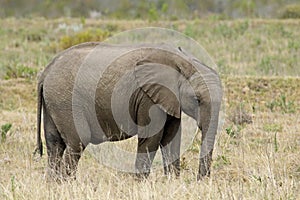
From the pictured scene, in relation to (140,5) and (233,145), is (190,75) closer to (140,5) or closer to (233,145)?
(233,145)

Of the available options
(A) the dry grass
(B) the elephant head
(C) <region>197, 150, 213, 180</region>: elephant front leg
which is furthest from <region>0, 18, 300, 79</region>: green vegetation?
(C) <region>197, 150, 213, 180</region>: elephant front leg

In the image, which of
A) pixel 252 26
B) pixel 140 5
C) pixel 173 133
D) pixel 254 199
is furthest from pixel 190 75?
pixel 140 5

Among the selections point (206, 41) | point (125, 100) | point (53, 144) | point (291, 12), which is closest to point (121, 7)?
point (291, 12)

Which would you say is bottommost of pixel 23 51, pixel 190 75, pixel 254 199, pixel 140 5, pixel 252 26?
pixel 254 199

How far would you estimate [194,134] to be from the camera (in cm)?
917

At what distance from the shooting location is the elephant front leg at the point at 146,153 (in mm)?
7112

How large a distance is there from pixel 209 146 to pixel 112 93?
1.19m

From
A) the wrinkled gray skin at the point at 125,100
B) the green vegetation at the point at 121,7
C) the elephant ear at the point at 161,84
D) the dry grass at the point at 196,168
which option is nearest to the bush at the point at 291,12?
the green vegetation at the point at 121,7

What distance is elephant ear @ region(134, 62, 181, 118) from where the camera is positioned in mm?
6949

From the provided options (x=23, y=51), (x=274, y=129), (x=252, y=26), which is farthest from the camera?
(x=252, y=26)

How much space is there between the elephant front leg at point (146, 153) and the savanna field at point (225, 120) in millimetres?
152

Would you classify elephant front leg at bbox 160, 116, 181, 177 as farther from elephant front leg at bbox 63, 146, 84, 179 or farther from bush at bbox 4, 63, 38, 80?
bush at bbox 4, 63, 38, 80

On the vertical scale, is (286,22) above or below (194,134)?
above

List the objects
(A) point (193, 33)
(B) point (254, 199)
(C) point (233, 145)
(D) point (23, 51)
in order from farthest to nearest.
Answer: (A) point (193, 33)
(D) point (23, 51)
(C) point (233, 145)
(B) point (254, 199)
